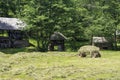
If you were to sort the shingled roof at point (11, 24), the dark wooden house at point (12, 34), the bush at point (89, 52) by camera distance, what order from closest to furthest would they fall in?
the bush at point (89, 52), the shingled roof at point (11, 24), the dark wooden house at point (12, 34)

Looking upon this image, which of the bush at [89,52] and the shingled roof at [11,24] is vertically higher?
the shingled roof at [11,24]

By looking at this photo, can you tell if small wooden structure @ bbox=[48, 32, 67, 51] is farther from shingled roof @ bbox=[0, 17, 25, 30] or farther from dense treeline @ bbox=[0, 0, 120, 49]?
shingled roof @ bbox=[0, 17, 25, 30]

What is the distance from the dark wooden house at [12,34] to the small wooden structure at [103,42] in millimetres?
18251

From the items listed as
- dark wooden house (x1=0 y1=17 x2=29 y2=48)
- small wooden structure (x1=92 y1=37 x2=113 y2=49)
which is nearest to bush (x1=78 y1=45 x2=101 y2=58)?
dark wooden house (x1=0 y1=17 x2=29 y2=48)

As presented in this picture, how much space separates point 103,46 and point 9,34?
24.2 meters

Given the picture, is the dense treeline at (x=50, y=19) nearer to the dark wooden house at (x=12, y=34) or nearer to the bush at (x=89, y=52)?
the dark wooden house at (x=12, y=34)

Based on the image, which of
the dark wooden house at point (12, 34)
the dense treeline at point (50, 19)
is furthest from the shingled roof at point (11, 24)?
the dense treeline at point (50, 19)

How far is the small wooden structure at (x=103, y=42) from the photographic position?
3396 inches

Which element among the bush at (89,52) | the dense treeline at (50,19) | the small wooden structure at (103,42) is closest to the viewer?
the bush at (89,52)

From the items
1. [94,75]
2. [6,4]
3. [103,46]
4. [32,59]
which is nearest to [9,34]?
[6,4]

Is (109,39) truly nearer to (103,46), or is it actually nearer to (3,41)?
(103,46)

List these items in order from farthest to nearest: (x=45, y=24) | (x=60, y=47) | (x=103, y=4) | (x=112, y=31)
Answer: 1. (x=103, y=4)
2. (x=112, y=31)
3. (x=60, y=47)
4. (x=45, y=24)

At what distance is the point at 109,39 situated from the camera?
87.4 meters

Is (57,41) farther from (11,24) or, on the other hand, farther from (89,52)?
(89,52)
